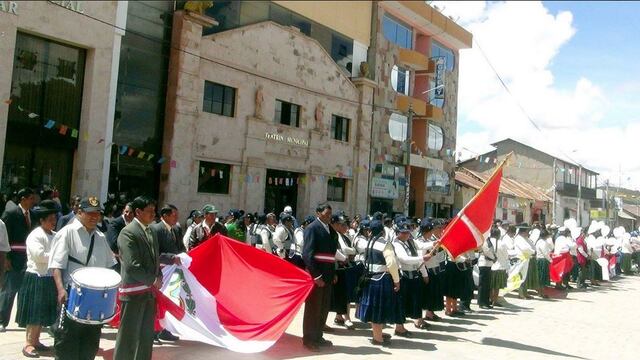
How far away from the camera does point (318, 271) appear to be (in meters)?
8.02

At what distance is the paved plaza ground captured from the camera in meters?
7.38

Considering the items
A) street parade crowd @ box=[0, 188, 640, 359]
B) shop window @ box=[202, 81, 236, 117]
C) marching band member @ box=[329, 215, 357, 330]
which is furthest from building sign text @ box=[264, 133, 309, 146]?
marching band member @ box=[329, 215, 357, 330]

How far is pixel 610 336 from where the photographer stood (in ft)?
32.9

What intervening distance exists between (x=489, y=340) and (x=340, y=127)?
17788 millimetres

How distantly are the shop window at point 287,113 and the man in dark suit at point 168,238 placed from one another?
1475cm

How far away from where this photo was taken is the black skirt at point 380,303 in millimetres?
8242

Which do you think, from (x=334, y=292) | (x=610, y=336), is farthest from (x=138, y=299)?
(x=610, y=336)

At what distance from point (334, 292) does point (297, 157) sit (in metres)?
13.8

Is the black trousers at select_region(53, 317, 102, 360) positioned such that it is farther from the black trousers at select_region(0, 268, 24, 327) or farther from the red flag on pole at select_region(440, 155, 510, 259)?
the red flag on pole at select_region(440, 155, 510, 259)

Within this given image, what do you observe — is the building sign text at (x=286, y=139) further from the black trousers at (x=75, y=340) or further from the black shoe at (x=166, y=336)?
the black trousers at (x=75, y=340)

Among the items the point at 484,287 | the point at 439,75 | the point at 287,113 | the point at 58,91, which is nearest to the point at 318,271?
the point at 484,287

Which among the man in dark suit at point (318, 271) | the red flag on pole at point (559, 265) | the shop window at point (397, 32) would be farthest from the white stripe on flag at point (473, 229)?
the shop window at point (397, 32)

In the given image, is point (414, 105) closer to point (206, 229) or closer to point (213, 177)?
point (213, 177)

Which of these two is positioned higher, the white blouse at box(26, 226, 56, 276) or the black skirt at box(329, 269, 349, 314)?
the white blouse at box(26, 226, 56, 276)
